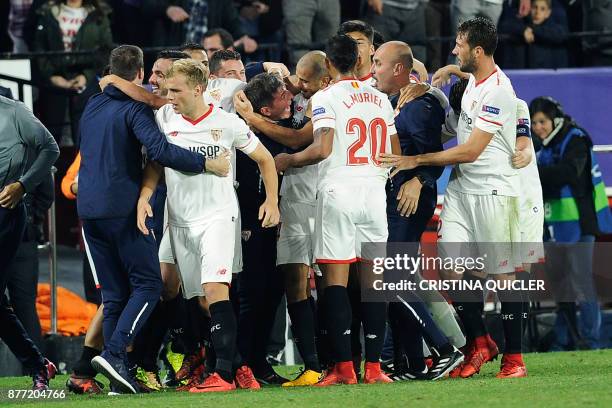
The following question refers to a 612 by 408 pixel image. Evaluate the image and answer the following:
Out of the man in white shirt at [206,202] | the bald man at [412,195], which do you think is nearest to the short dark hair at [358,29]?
the bald man at [412,195]

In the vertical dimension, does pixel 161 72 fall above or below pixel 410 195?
above

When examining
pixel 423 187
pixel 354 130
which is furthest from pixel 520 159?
pixel 354 130

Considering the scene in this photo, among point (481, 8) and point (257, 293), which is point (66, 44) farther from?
point (257, 293)

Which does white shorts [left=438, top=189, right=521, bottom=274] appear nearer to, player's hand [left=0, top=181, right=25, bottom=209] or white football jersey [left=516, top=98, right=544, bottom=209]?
white football jersey [left=516, top=98, right=544, bottom=209]

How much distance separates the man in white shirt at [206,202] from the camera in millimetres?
8719

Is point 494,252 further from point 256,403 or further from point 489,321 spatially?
point 489,321

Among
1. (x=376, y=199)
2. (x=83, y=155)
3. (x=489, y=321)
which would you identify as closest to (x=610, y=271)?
(x=489, y=321)

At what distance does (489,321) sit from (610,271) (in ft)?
4.09

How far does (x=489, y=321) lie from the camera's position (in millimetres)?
12625

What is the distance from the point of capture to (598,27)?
14875 millimetres

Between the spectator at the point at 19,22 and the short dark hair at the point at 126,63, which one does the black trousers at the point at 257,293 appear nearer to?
the short dark hair at the point at 126,63

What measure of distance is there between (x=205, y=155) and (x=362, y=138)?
1005 millimetres

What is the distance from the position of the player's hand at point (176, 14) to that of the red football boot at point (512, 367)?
246 inches

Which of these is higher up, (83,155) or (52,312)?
(83,155)
